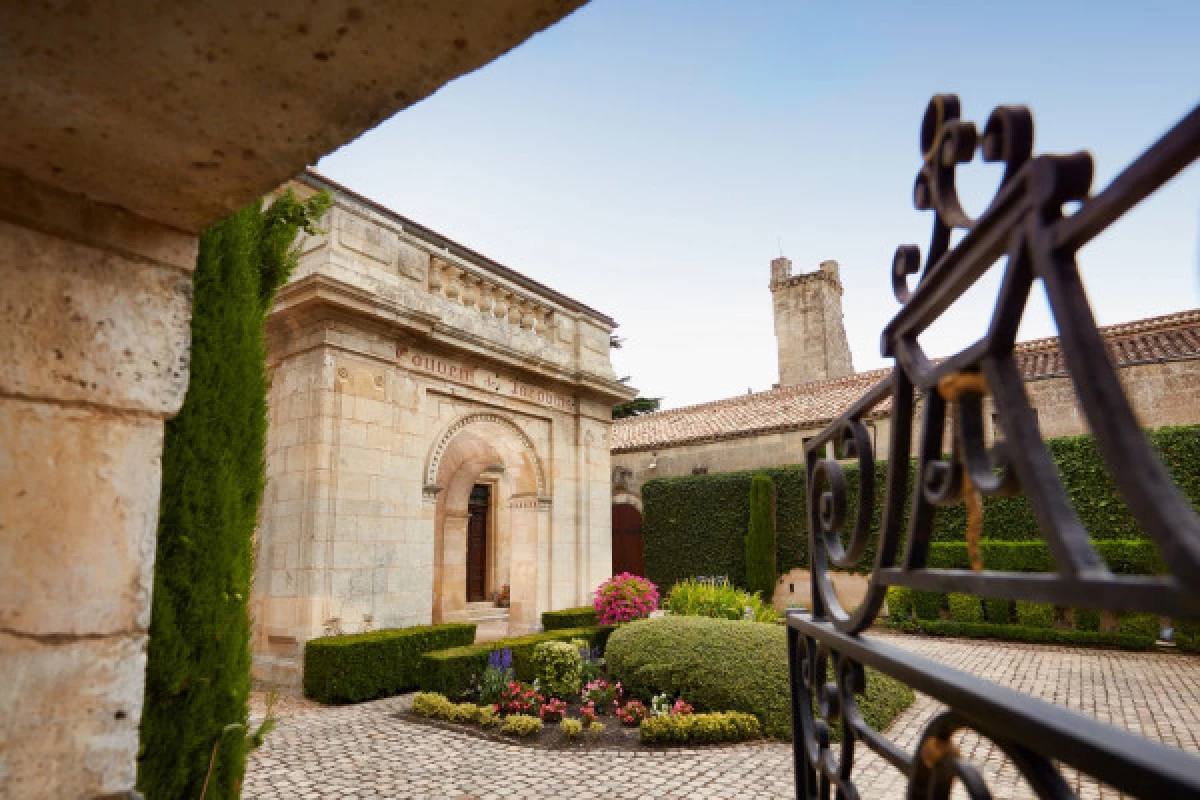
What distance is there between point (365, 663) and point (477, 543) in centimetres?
969

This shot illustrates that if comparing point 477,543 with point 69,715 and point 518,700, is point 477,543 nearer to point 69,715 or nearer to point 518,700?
point 518,700

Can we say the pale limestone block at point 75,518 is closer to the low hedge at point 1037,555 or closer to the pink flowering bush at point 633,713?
the pink flowering bush at point 633,713

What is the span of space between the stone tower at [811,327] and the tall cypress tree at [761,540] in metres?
10.8

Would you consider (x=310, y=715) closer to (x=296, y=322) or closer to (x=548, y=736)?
(x=548, y=736)

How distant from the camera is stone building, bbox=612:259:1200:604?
563 inches

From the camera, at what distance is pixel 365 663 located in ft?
24.7

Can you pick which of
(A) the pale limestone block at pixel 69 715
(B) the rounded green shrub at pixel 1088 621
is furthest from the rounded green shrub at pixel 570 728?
(B) the rounded green shrub at pixel 1088 621

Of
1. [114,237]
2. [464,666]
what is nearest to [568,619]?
[464,666]

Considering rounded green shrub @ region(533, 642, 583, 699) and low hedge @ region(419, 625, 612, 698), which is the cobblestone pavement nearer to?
low hedge @ region(419, 625, 612, 698)

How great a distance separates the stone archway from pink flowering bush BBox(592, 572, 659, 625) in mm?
1452

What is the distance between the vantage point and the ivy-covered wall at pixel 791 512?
1290 cm

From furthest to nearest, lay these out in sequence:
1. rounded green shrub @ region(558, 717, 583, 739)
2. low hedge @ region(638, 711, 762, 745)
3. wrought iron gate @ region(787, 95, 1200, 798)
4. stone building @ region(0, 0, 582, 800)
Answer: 1. rounded green shrub @ region(558, 717, 583, 739)
2. low hedge @ region(638, 711, 762, 745)
3. stone building @ region(0, 0, 582, 800)
4. wrought iron gate @ region(787, 95, 1200, 798)

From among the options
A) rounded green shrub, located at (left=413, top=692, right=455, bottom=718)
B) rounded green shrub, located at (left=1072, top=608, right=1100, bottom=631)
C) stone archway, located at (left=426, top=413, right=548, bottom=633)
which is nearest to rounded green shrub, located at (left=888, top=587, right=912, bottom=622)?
rounded green shrub, located at (left=1072, top=608, right=1100, bottom=631)

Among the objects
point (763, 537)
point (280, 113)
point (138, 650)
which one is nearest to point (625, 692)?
point (138, 650)
